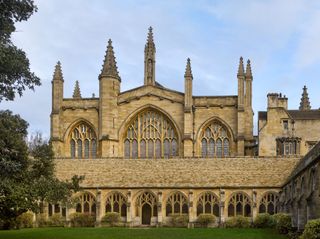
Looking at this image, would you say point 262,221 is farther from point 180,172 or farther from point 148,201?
point 148,201

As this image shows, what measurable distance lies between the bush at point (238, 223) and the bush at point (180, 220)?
A: 10.1 ft

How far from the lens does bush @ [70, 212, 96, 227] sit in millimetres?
44969

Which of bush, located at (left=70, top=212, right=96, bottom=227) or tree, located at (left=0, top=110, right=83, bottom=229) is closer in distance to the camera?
tree, located at (left=0, top=110, right=83, bottom=229)

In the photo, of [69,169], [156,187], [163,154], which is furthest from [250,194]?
[163,154]

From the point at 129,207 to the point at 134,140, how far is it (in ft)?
54.9

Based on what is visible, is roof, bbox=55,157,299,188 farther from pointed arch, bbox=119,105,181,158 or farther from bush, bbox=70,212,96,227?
pointed arch, bbox=119,105,181,158

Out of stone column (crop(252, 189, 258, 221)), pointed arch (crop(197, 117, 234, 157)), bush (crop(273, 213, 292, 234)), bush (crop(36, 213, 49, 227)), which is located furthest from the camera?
pointed arch (crop(197, 117, 234, 157))

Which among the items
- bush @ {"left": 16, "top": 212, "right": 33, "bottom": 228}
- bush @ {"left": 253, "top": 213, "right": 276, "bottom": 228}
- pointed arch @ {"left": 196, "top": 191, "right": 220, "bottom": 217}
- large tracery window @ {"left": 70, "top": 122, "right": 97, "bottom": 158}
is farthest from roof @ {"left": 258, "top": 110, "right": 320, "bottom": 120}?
bush @ {"left": 16, "top": 212, "right": 33, "bottom": 228}

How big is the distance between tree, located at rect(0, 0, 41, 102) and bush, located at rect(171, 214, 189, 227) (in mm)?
22473

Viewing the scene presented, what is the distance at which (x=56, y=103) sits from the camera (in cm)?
6175

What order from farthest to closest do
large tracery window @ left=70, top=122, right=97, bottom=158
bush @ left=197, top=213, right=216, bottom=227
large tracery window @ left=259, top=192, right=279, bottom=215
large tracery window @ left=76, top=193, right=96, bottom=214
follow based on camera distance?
1. large tracery window @ left=70, top=122, right=97, bottom=158
2. large tracery window @ left=76, top=193, right=96, bottom=214
3. large tracery window @ left=259, top=192, right=279, bottom=215
4. bush @ left=197, top=213, right=216, bottom=227

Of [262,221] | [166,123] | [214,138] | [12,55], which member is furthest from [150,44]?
[12,55]

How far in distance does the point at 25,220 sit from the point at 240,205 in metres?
14.3

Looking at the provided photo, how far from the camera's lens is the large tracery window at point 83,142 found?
61.2 meters
